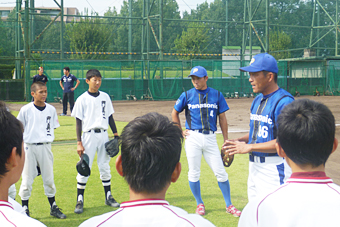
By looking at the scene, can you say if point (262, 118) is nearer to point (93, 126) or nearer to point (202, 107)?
point (202, 107)

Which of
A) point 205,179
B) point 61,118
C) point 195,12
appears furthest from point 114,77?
point 195,12

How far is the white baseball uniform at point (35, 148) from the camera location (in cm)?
517

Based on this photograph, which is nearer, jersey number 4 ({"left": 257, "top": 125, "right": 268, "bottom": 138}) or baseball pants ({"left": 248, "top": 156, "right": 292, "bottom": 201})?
baseball pants ({"left": 248, "top": 156, "right": 292, "bottom": 201})

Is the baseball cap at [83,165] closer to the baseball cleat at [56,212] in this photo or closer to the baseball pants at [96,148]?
the baseball pants at [96,148]

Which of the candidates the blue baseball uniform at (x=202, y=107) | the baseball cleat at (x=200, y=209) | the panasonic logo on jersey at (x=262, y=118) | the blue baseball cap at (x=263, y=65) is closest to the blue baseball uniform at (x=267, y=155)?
the panasonic logo on jersey at (x=262, y=118)

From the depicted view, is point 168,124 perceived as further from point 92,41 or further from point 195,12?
point 195,12

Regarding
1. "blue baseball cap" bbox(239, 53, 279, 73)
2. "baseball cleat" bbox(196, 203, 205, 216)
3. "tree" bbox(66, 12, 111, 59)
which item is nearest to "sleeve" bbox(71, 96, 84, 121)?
"baseball cleat" bbox(196, 203, 205, 216)

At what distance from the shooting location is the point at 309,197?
1.77 m

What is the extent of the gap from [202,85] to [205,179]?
2.26 meters

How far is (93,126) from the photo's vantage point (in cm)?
572

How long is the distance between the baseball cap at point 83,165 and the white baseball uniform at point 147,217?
3.96 metres

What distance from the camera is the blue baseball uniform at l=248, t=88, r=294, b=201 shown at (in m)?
3.73

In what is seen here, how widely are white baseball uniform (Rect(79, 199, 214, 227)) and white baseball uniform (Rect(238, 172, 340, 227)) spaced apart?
36 cm

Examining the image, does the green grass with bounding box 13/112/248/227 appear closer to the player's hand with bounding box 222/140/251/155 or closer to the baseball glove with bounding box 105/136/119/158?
the baseball glove with bounding box 105/136/119/158
